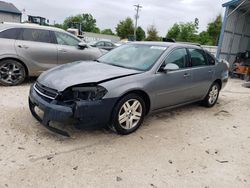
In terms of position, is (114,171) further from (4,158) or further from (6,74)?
(6,74)

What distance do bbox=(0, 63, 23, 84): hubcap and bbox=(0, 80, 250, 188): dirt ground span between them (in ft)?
5.80

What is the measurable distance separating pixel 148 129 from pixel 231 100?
12.4 feet

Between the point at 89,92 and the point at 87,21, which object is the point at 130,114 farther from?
the point at 87,21

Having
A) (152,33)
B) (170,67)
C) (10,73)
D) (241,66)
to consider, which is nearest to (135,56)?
(170,67)

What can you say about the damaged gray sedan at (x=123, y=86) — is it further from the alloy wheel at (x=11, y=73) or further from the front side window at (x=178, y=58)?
the alloy wheel at (x=11, y=73)

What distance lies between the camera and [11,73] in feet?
21.9

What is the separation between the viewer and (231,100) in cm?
729

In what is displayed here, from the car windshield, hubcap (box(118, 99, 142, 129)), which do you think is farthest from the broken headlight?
the car windshield

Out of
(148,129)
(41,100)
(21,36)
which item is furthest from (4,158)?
(21,36)

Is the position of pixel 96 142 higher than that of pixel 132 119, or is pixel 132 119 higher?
pixel 132 119

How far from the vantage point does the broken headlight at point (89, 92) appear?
145 inches

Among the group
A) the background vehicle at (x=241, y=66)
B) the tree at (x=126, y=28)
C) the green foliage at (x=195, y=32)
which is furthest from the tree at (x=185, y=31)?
the background vehicle at (x=241, y=66)

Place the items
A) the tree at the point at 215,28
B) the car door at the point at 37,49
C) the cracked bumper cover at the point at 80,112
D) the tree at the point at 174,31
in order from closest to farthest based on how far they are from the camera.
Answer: the cracked bumper cover at the point at 80,112 → the car door at the point at 37,49 → the tree at the point at 215,28 → the tree at the point at 174,31

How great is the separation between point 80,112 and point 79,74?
73 cm
